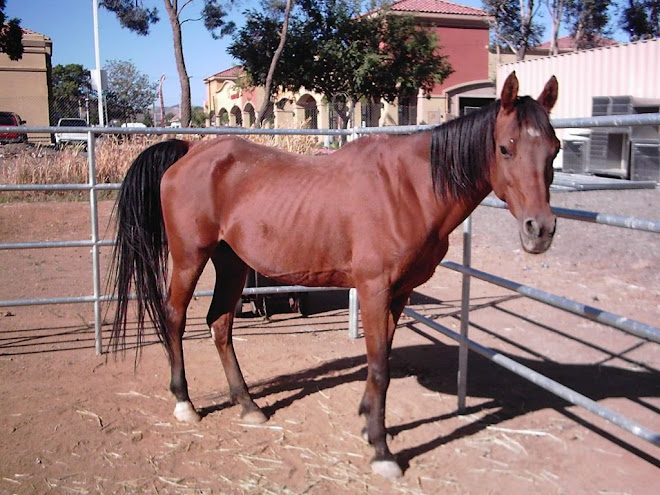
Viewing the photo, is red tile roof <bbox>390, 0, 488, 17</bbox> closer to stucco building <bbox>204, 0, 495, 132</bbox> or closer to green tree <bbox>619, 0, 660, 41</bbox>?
stucco building <bbox>204, 0, 495, 132</bbox>

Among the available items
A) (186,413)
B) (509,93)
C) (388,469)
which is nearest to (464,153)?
(509,93)

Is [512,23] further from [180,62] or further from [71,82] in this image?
[71,82]

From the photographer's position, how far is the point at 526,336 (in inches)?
207

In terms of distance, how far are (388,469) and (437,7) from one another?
37579 millimetres

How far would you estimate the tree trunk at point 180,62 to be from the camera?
2133 cm

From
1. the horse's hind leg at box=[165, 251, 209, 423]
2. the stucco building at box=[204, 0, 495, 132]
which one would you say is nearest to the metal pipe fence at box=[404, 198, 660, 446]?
the horse's hind leg at box=[165, 251, 209, 423]

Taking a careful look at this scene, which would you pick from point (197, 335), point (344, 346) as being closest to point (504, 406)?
point (344, 346)

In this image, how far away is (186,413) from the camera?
372 centimetres

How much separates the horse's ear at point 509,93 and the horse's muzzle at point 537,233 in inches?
21.8

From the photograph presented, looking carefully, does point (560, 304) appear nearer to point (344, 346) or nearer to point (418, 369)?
point (418, 369)

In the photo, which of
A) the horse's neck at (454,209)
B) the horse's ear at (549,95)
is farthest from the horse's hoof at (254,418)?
the horse's ear at (549,95)

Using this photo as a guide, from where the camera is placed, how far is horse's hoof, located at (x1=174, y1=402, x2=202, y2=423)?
3.71 m

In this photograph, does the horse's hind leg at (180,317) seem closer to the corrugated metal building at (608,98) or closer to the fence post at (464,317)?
the fence post at (464,317)

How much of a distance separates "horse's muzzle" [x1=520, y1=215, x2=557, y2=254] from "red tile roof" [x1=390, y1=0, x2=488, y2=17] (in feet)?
115
